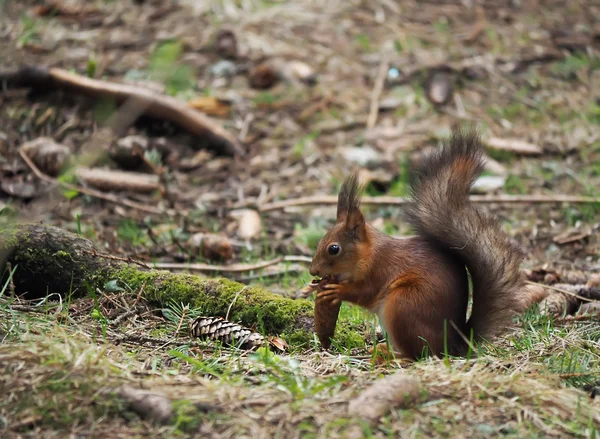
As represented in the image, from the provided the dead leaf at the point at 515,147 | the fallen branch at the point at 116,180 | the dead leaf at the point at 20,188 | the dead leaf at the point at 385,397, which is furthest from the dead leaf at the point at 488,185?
the dead leaf at the point at 385,397

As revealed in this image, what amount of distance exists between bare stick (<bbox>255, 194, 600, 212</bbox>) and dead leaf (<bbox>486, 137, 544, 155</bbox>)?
0.73m

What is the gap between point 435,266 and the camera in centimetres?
292

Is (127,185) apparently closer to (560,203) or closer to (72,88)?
(72,88)

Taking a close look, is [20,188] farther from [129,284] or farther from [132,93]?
[129,284]

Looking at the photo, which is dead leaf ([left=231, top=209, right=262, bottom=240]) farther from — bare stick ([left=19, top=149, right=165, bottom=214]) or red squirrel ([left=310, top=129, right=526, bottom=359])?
red squirrel ([left=310, top=129, right=526, bottom=359])

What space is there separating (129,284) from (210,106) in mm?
3285

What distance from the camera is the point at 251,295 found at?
3262 millimetres

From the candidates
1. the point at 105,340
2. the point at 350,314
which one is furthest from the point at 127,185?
the point at 105,340

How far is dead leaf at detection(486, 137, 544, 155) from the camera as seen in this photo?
5.98 metres

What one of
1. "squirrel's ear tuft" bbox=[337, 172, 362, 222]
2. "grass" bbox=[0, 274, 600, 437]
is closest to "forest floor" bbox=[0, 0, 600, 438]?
"grass" bbox=[0, 274, 600, 437]

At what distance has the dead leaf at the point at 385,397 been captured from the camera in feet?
7.15

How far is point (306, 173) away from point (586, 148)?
6.86 ft

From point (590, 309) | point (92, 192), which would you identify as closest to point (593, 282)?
point (590, 309)

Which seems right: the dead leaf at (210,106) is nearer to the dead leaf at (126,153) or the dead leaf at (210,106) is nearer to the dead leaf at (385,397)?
the dead leaf at (126,153)
